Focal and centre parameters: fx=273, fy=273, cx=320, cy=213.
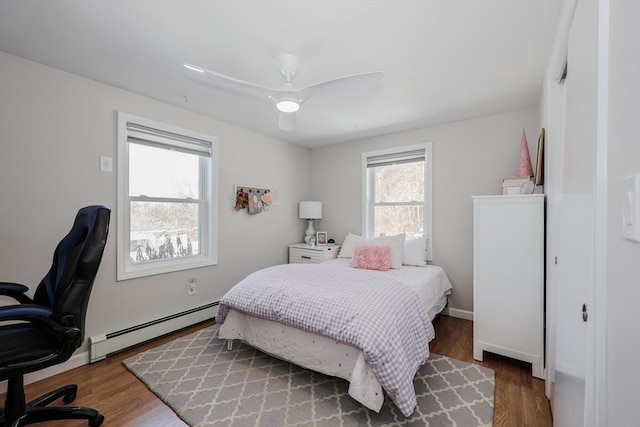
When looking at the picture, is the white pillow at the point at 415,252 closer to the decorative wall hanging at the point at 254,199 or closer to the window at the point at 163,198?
the decorative wall hanging at the point at 254,199

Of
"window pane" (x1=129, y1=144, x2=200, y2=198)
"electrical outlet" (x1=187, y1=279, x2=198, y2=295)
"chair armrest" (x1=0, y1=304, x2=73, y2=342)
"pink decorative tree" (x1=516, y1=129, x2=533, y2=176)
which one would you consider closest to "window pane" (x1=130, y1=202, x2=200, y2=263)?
"window pane" (x1=129, y1=144, x2=200, y2=198)

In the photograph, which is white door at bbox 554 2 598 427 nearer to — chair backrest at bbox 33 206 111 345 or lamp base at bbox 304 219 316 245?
chair backrest at bbox 33 206 111 345

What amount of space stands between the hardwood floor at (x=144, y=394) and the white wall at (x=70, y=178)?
360 mm

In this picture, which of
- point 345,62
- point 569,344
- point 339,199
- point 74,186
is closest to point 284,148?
point 339,199

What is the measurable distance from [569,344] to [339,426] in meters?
1.23

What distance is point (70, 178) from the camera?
2203mm

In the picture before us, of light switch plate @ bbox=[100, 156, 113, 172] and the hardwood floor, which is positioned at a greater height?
light switch plate @ bbox=[100, 156, 113, 172]

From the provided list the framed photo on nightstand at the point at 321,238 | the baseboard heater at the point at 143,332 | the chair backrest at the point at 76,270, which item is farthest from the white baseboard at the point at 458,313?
the chair backrest at the point at 76,270

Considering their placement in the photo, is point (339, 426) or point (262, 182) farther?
point (262, 182)

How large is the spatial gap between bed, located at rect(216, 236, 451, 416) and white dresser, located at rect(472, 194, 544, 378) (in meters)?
0.50

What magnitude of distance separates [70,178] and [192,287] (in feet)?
4.86

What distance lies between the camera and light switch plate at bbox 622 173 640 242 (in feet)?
1.64

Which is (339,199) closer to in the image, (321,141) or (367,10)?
(321,141)

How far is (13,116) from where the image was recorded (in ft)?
6.40
